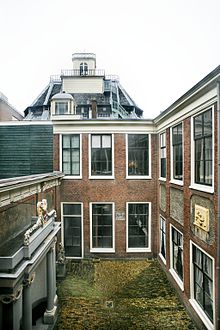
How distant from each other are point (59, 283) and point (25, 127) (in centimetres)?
745

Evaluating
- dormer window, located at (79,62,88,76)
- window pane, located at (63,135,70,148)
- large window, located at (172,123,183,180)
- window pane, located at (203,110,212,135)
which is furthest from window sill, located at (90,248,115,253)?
dormer window, located at (79,62,88,76)

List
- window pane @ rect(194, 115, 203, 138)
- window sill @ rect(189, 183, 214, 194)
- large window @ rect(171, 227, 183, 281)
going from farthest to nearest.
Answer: large window @ rect(171, 227, 183, 281), window pane @ rect(194, 115, 203, 138), window sill @ rect(189, 183, 214, 194)

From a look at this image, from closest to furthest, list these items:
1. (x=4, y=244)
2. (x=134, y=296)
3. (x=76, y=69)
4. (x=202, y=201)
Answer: (x=4, y=244)
(x=202, y=201)
(x=134, y=296)
(x=76, y=69)

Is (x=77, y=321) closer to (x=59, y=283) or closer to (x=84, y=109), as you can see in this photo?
(x=59, y=283)

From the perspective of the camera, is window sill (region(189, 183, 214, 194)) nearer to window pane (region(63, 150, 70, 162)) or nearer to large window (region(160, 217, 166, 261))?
large window (region(160, 217, 166, 261))

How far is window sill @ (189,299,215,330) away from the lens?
6.91 metres

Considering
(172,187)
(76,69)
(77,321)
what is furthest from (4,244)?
(76,69)

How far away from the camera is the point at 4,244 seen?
19.9 ft

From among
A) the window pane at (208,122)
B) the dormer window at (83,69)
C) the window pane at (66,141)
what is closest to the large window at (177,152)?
the window pane at (208,122)

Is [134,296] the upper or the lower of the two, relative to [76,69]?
lower

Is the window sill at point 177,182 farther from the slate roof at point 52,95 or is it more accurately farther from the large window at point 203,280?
the slate roof at point 52,95

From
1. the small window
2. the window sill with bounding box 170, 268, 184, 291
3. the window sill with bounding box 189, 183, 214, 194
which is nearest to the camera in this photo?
the window sill with bounding box 189, 183, 214, 194

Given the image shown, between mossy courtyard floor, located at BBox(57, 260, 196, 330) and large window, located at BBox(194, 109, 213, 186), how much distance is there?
14.8ft

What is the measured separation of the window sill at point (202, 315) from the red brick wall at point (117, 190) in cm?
544
